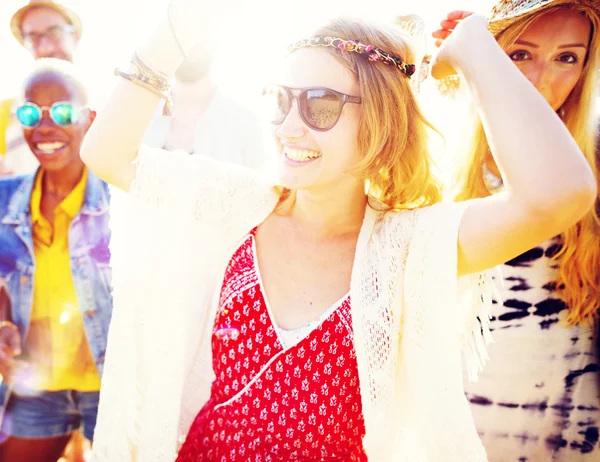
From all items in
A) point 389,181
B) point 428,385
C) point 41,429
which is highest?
point 389,181

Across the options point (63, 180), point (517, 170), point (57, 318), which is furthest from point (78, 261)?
point (517, 170)

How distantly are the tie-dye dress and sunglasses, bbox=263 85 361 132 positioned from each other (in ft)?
3.45

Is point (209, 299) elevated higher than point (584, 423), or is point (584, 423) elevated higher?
point (209, 299)

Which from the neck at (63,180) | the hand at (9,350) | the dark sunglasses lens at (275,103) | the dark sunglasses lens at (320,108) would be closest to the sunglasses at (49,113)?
the neck at (63,180)

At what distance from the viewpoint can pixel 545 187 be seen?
133 centimetres

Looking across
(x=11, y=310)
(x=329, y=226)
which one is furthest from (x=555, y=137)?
(x=11, y=310)

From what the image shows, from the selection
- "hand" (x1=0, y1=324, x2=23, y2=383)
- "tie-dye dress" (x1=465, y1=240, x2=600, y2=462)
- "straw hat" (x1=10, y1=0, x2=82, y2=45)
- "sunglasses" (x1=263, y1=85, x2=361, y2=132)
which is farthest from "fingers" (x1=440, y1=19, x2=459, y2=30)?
"straw hat" (x1=10, y1=0, x2=82, y2=45)

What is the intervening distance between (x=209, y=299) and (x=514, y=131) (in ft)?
3.86

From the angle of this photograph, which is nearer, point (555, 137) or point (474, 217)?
point (555, 137)

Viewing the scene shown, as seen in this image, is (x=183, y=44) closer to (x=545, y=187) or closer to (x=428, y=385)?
(x=545, y=187)

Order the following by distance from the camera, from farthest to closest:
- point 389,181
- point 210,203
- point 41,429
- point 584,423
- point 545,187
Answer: point 41,429 < point 584,423 < point 389,181 < point 210,203 < point 545,187

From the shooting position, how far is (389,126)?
180 cm

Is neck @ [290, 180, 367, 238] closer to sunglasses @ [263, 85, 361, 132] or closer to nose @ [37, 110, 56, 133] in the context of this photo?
sunglasses @ [263, 85, 361, 132]

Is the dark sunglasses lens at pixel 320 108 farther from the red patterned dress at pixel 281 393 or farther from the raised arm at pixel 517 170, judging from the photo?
the red patterned dress at pixel 281 393
